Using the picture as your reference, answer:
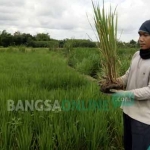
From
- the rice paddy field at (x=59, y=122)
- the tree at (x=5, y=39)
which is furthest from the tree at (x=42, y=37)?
the rice paddy field at (x=59, y=122)

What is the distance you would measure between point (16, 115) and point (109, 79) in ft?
3.71

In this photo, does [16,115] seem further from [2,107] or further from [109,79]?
[109,79]

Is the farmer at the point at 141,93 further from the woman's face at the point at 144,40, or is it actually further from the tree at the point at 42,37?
the tree at the point at 42,37

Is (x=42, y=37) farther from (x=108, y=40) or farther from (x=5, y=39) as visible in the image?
(x=108, y=40)

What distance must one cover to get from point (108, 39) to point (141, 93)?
477mm

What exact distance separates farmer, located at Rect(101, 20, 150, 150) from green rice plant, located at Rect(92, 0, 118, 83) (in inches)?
5.4

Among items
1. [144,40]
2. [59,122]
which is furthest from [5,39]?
[144,40]

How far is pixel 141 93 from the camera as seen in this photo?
1.76 m

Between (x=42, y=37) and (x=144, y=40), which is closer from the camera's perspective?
(x=144, y=40)

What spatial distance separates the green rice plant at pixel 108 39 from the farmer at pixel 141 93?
14 centimetres

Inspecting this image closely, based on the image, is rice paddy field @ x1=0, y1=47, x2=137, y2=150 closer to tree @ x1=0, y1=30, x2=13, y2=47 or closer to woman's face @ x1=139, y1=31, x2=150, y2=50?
woman's face @ x1=139, y1=31, x2=150, y2=50

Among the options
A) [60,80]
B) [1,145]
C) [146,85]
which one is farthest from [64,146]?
[60,80]

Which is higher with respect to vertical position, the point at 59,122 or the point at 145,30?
the point at 145,30

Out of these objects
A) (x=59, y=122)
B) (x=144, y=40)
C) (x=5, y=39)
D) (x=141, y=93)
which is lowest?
(x=59, y=122)
